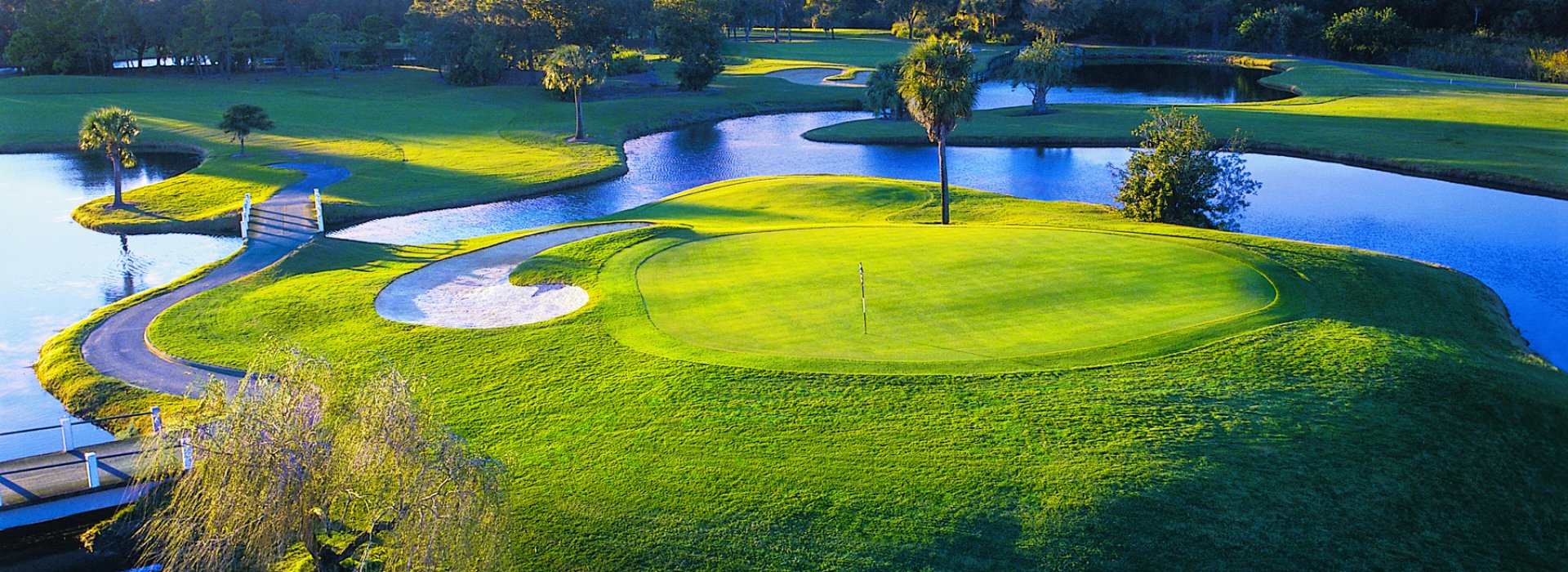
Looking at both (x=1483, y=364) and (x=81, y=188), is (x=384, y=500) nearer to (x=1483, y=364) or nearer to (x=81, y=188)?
(x=1483, y=364)

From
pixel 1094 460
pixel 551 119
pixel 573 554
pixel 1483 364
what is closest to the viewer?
pixel 573 554

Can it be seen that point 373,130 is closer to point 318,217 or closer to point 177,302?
point 318,217

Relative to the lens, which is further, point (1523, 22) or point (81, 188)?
point (1523, 22)

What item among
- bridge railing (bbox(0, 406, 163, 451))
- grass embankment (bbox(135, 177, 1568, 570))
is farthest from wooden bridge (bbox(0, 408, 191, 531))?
grass embankment (bbox(135, 177, 1568, 570))

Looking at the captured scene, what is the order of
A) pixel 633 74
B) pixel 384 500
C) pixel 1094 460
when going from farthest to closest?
pixel 633 74
pixel 1094 460
pixel 384 500

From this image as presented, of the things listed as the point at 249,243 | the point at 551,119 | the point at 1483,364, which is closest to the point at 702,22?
the point at 551,119

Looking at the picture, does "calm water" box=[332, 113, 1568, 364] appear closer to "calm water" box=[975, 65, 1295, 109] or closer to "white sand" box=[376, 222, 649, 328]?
"white sand" box=[376, 222, 649, 328]
